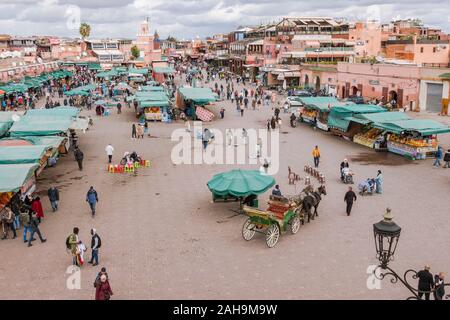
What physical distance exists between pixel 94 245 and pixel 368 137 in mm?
17828

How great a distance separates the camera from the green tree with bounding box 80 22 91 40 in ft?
342

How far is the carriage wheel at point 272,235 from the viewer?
40.5ft

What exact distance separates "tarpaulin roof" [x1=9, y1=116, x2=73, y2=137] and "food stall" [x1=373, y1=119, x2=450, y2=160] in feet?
50.6

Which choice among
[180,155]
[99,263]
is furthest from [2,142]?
[99,263]

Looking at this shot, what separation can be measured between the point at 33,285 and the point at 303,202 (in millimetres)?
7448

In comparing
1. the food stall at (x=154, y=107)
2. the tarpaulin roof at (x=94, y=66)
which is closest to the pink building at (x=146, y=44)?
the tarpaulin roof at (x=94, y=66)

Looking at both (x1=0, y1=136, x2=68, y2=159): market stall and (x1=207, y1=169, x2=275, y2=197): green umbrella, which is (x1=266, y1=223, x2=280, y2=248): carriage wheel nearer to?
(x1=207, y1=169, x2=275, y2=197): green umbrella

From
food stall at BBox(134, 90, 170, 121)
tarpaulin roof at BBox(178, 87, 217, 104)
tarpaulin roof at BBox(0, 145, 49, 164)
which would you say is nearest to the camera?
tarpaulin roof at BBox(0, 145, 49, 164)

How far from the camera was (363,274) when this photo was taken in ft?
35.6

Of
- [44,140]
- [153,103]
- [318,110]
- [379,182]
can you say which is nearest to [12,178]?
[44,140]

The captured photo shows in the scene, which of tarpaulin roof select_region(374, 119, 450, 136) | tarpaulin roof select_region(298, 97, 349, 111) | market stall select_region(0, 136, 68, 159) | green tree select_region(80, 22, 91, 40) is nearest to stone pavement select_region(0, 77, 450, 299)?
market stall select_region(0, 136, 68, 159)

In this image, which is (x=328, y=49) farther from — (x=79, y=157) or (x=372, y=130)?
(x=79, y=157)

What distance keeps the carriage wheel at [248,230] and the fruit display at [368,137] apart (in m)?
13.5

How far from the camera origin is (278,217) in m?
12.9
